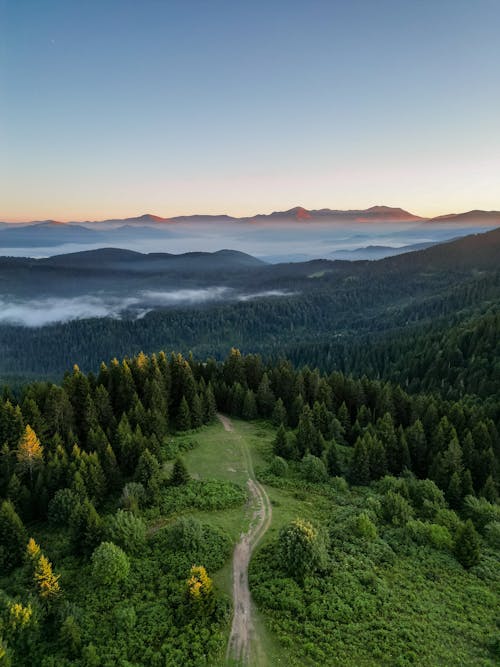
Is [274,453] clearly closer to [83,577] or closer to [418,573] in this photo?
[418,573]

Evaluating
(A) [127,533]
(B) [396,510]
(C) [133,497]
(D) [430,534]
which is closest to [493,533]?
(D) [430,534]

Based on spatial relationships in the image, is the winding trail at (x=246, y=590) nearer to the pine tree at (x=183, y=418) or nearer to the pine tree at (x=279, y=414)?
the pine tree at (x=183, y=418)

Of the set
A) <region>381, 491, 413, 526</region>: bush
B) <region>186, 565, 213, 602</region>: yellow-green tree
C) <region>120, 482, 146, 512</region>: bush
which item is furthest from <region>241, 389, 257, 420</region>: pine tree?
<region>186, 565, 213, 602</region>: yellow-green tree

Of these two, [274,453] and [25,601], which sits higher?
[25,601]

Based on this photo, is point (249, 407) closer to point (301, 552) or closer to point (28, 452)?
point (28, 452)

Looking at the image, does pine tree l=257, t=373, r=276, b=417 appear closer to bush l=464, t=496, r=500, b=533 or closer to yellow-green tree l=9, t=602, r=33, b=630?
bush l=464, t=496, r=500, b=533

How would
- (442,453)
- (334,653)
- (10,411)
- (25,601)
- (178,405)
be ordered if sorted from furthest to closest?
(178,405), (442,453), (10,411), (25,601), (334,653)

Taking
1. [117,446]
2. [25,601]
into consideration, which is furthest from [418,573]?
[117,446]
